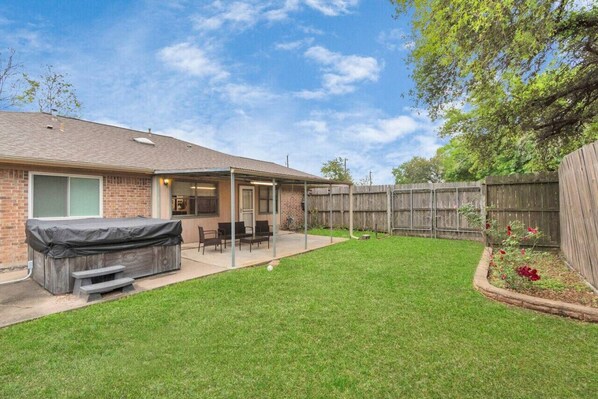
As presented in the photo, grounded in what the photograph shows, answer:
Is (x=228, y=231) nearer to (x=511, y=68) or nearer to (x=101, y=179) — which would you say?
(x=101, y=179)

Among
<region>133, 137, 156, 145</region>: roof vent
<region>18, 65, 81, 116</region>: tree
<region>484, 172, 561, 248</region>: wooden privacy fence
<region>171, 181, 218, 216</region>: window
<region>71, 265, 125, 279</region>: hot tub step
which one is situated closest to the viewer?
<region>71, 265, 125, 279</region>: hot tub step

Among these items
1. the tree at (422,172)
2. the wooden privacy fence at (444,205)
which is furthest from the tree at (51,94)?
the tree at (422,172)

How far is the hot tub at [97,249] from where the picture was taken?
504cm

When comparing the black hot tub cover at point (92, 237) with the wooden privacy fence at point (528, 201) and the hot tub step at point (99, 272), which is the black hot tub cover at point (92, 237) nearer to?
the hot tub step at point (99, 272)

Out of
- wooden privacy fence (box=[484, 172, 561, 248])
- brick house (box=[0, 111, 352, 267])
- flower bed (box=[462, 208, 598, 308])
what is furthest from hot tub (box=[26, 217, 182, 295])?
wooden privacy fence (box=[484, 172, 561, 248])

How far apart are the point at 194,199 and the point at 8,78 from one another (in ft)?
51.9

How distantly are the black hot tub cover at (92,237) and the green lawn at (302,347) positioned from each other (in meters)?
1.32

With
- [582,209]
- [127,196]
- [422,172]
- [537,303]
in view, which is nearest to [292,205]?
[127,196]

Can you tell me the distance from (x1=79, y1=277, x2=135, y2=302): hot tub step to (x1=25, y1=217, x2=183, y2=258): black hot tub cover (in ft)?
2.41

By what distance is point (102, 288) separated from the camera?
15.9 feet

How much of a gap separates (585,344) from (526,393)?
1.43 meters

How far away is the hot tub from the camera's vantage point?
16.5 feet

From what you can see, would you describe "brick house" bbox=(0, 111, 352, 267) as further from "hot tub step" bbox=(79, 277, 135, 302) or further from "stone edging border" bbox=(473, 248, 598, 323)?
"stone edging border" bbox=(473, 248, 598, 323)

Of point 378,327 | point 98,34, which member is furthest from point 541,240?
point 98,34
